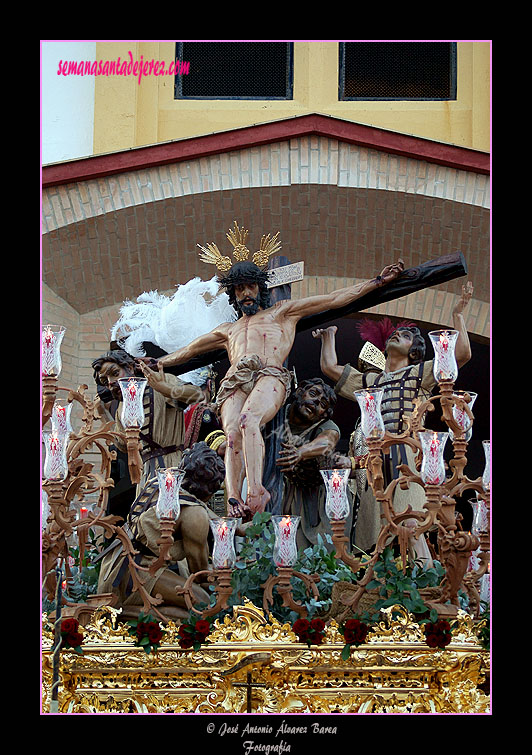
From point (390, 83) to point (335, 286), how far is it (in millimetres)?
1375

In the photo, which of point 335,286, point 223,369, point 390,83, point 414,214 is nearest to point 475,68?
point 390,83

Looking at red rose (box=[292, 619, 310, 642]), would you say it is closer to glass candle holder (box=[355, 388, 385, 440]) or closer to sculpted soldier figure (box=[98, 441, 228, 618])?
sculpted soldier figure (box=[98, 441, 228, 618])

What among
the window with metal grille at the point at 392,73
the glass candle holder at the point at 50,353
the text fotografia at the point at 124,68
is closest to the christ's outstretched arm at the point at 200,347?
the glass candle holder at the point at 50,353

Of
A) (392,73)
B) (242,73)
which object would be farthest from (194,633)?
(392,73)

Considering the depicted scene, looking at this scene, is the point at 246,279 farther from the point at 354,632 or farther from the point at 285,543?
the point at 354,632

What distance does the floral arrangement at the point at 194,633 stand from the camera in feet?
20.6

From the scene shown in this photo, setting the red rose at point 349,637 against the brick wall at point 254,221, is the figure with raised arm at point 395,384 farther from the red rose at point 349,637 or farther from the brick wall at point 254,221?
the brick wall at point 254,221

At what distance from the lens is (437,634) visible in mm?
6227

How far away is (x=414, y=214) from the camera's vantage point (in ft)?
27.7

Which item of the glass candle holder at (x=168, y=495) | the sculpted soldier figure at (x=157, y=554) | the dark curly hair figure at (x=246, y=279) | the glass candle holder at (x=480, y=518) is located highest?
the dark curly hair figure at (x=246, y=279)

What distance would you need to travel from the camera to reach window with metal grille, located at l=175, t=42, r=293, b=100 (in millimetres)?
8797

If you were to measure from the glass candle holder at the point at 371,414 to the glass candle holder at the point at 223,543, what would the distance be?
2.46 feet

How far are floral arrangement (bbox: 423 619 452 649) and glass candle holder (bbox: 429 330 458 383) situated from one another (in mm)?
1101
